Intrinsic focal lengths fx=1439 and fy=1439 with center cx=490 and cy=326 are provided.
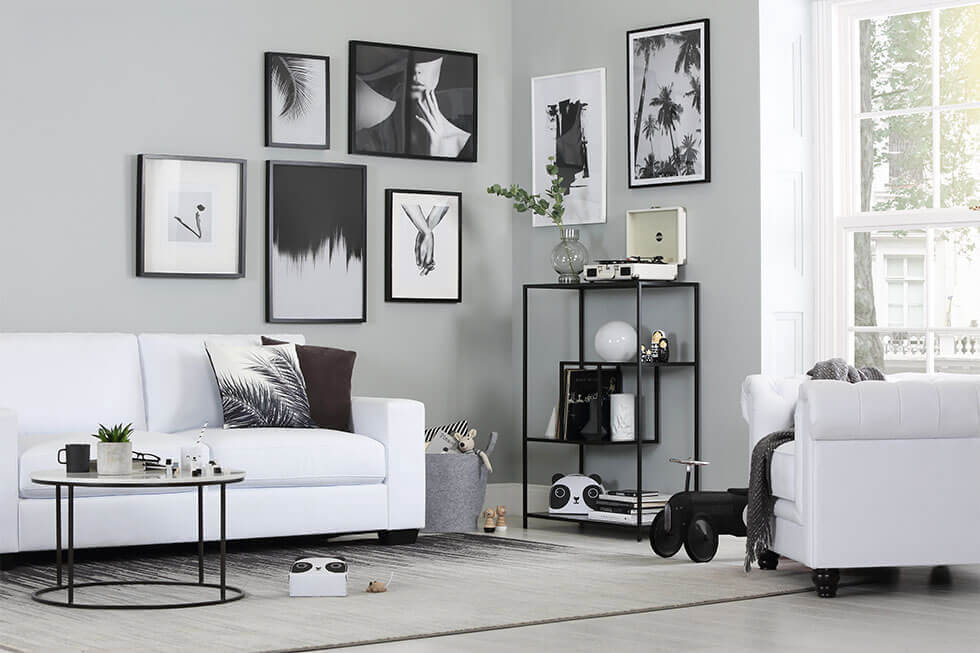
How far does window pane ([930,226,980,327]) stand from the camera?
613 cm

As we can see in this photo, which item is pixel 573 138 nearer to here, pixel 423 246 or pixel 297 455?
pixel 423 246

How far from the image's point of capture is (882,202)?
6.42 m

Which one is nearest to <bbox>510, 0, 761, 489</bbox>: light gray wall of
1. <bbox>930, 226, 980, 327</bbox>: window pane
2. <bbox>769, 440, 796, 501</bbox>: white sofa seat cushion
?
<bbox>930, 226, 980, 327</bbox>: window pane

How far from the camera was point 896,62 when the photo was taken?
20.9ft

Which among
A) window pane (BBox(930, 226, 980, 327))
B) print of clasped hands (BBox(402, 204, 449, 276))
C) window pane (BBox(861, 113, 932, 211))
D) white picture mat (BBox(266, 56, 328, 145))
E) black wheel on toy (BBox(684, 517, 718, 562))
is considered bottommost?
black wheel on toy (BBox(684, 517, 718, 562))

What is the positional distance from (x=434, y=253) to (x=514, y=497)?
4.30 feet

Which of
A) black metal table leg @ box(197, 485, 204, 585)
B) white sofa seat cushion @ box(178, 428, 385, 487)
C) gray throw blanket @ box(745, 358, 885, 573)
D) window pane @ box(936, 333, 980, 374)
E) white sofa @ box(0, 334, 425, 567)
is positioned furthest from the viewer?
window pane @ box(936, 333, 980, 374)

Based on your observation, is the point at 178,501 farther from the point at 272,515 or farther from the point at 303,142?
the point at 303,142

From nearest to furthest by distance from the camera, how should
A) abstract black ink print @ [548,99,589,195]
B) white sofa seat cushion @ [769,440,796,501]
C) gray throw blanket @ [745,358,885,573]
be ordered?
1. white sofa seat cushion @ [769,440,796,501]
2. gray throw blanket @ [745,358,885,573]
3. abstract black ink print @ [548,99,589,195]

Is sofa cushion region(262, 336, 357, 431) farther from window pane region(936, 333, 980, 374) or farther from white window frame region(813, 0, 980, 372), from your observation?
window pane region(936, 333, 980, 374)

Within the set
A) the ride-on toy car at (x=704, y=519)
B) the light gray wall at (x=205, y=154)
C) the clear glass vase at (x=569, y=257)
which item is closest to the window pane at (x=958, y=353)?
A: the ride-on toy car at (x=704, y=519)

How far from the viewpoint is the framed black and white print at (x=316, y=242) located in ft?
21.9

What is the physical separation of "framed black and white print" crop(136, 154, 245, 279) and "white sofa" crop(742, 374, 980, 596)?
3.01 meters

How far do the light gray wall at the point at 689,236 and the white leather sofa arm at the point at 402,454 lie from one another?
1.39 m
